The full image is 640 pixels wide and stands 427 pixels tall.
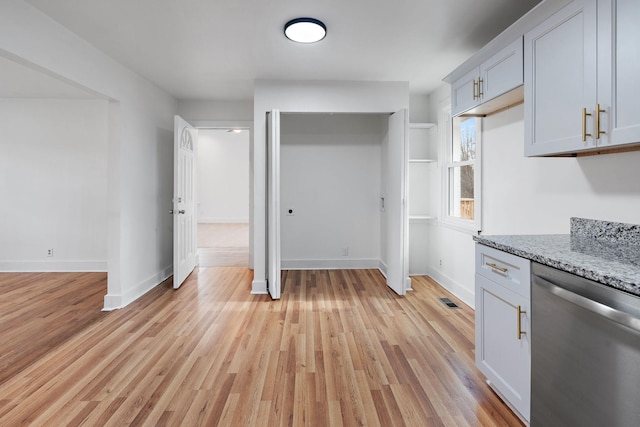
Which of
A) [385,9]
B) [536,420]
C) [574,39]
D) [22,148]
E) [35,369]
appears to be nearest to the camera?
[536,420]

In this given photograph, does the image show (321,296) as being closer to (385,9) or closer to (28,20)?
(385,9)

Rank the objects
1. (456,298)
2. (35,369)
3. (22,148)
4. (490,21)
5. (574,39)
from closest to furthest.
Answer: (574,39) → (35,369) → (490,21) → (456,298) → (22,148)

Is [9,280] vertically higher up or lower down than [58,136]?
lower down

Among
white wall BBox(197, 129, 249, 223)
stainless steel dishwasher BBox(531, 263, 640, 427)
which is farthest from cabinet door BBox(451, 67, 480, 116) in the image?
white wall BBox(197, 129, 249, 223)

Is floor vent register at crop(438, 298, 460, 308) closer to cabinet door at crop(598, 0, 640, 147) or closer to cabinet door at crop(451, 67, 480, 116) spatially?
cabinet door at crop(451, 67, 480, 116)

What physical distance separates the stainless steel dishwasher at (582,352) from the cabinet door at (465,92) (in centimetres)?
158

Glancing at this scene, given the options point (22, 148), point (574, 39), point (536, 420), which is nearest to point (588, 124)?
point (574, 39)

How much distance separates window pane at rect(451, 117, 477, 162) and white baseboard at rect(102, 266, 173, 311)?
3953 mm

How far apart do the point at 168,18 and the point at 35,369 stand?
2655 millimetres

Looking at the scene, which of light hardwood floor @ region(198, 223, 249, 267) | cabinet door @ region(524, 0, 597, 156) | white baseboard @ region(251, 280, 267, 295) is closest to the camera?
cabinet door @ region(524, 0, 597, 156)

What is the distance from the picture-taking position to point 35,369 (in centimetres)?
220

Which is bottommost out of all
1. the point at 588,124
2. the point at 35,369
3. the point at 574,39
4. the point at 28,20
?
the point at 35,369

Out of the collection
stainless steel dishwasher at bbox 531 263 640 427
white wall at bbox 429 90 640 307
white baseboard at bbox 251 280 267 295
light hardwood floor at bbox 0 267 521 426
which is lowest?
light hardwood floor at bbox 0 267 521 426

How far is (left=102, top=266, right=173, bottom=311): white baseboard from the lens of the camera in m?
3.31
